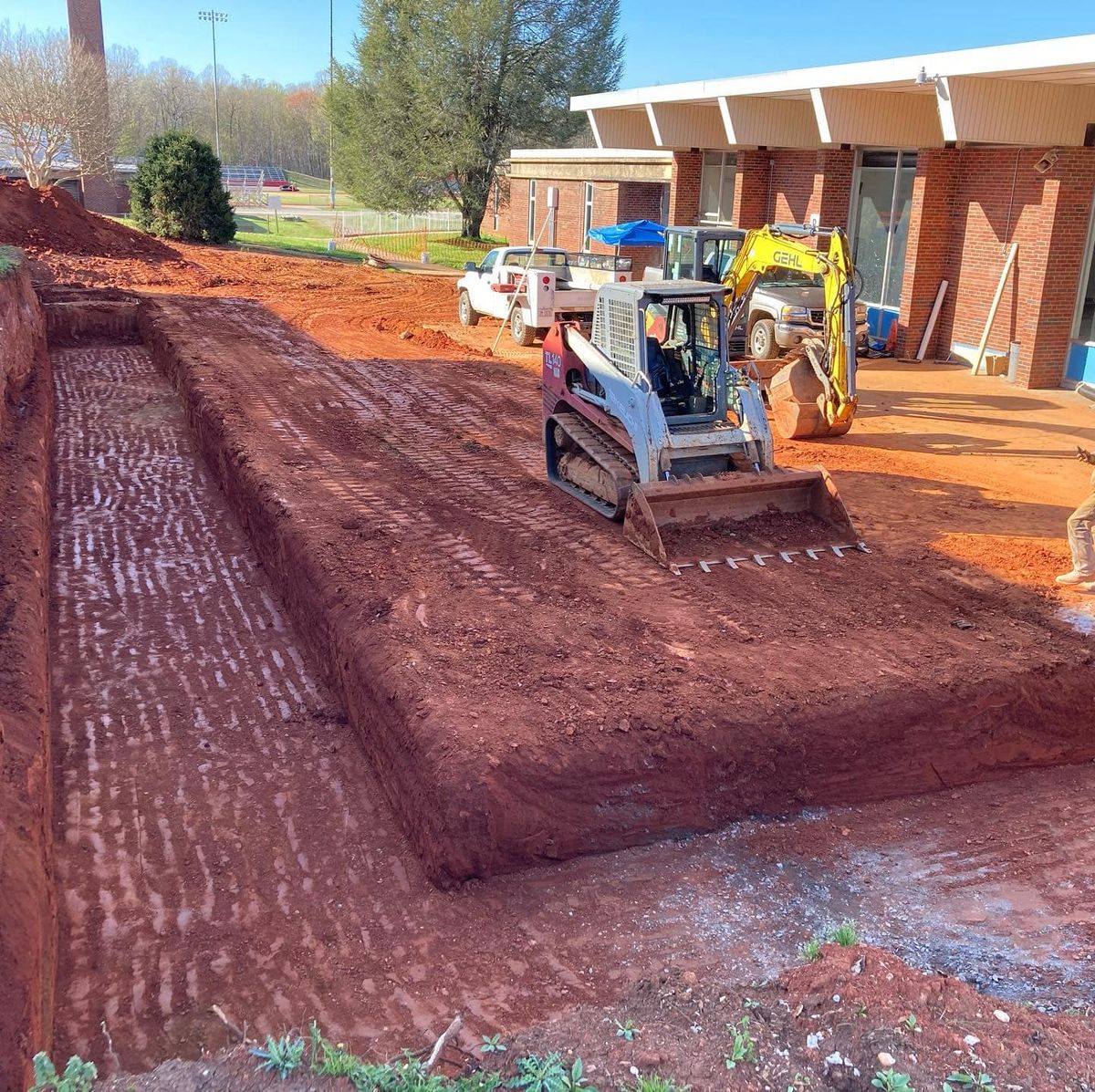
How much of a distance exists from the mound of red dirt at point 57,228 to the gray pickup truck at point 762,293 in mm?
18061

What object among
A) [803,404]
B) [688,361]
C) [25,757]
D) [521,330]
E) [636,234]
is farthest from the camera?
[521,330]

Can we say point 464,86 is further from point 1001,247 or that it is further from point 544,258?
point 1001,247

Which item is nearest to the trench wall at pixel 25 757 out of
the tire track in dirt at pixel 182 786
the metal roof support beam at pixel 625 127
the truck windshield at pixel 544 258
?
the tire track in dirt at pixel 182 786

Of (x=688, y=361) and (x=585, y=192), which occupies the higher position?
(x=585, y=192)

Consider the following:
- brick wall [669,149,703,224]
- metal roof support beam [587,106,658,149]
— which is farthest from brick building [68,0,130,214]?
brick wall [669,149,703,224]

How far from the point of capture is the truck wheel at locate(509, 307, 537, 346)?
2072 centimetres

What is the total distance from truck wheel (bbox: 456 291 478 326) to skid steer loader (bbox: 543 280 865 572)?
39.7ft

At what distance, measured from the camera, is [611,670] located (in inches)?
286

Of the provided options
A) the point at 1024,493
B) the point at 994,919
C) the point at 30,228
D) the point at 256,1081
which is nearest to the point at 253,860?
the point at 256,1081

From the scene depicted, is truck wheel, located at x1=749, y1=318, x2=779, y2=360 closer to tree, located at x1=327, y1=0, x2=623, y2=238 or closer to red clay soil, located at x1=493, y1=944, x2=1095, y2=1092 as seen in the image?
red clay soil, located at x1=493, y1=944, x2=1095, y2=1092

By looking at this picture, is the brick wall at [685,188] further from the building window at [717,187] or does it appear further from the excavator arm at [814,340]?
the excavator arm at [814,340]

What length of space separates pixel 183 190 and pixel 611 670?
3273cm

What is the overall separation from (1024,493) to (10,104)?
39.6 meters

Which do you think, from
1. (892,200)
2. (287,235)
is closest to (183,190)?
(287,235)
